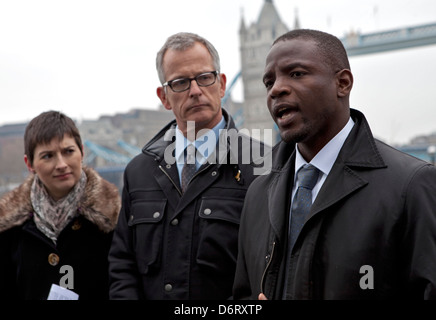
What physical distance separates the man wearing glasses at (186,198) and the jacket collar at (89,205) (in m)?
0.24

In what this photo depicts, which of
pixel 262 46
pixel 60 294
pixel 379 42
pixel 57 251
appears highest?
pixel 262 46

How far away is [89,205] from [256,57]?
56194mm

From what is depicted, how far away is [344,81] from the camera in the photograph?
4.39 feet

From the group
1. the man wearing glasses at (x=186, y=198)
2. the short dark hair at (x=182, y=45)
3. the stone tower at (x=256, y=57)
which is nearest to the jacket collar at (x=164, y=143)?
the man wearing glasses at (x=186, y=198)

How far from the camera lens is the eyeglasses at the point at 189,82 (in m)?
2.01

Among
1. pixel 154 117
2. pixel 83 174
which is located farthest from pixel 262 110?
pixel 83 174

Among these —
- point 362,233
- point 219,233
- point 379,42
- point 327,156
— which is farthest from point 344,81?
point 379,42

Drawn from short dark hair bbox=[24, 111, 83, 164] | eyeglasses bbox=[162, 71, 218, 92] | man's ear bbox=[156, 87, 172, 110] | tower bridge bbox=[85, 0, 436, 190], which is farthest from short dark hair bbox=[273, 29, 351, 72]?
tower bridge bbox=[85, 0, 436, 190]

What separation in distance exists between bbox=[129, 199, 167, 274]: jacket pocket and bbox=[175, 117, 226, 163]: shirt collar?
0.73 ft

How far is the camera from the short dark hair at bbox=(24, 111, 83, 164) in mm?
2241

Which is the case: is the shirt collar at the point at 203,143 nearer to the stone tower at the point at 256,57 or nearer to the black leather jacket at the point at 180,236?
the black leather jacket at the point at 180,236

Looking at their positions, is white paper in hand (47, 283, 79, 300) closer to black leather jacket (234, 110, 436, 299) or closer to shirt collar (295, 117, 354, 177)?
black leather jacket (234, 110, 436, 299)

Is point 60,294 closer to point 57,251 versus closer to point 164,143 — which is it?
point 57,251
